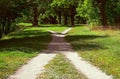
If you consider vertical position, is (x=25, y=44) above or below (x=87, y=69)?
below

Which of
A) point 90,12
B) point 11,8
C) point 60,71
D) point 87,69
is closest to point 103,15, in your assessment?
point 90,12

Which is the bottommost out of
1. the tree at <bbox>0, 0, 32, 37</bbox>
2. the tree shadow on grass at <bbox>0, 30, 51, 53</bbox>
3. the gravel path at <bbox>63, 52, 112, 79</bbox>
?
the tree shadow on grass at <bbox>0, 30, 51, 53</bbox>

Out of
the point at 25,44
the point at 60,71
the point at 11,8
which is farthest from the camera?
the point at 11,8

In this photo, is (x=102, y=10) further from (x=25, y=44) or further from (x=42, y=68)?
(x=42, y=68)

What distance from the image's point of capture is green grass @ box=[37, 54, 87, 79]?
46.5 ft

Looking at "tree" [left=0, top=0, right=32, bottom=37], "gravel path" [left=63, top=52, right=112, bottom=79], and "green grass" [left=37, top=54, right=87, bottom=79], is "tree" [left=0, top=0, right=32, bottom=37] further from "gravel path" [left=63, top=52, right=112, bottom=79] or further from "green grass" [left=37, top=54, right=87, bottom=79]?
"green grass" [left=37, top=54, right=87, bottom=79]

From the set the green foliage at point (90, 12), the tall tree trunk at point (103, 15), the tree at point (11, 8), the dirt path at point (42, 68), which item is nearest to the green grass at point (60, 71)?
the dirt path at point (42, 68)

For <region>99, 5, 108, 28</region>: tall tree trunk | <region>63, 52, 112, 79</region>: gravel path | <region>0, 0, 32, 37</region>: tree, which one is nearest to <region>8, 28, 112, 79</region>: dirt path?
<region>63, 52, 112, 79</region>: gravel path

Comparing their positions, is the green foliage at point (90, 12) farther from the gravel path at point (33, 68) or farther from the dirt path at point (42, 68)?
the dirt path at point (42, 68)

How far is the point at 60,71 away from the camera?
15.4 metres

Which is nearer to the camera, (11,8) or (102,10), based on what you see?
(11,8)

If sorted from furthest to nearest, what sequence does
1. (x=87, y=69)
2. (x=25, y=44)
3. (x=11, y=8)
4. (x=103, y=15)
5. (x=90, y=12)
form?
(x=90, y=12) < (x=103, y=15) < (x=11, y=8) < (x=25, y=44) < (x=87, y=69)

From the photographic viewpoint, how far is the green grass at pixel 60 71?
1417 centimetres

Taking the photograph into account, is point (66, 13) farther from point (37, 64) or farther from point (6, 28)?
point (37, 64)
